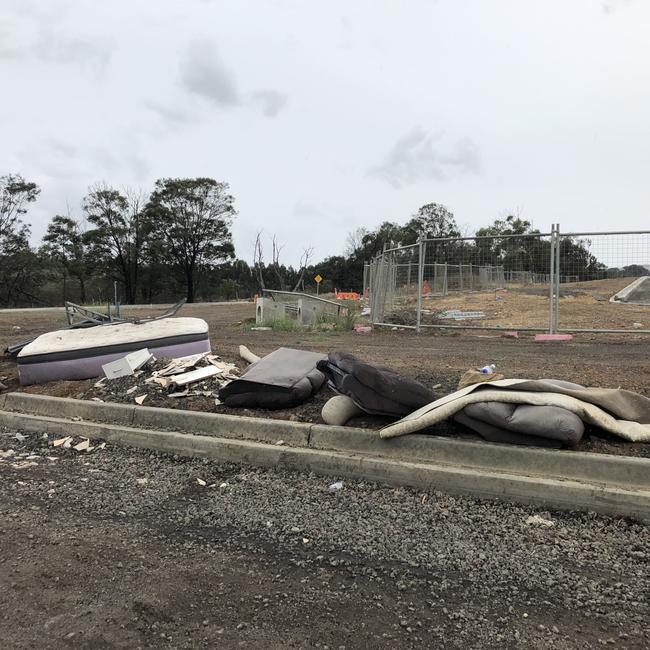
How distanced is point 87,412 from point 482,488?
3802 millimetres

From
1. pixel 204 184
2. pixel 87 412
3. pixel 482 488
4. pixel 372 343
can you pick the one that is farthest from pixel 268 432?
pixel 204 184

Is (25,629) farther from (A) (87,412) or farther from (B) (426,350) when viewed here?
(B) (426,350)

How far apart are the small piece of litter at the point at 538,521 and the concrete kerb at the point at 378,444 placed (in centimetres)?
35

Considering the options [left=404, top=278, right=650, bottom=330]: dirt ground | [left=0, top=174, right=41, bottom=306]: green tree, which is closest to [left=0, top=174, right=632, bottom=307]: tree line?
[left=0, top=174, right=41, bottom=306]: green tree

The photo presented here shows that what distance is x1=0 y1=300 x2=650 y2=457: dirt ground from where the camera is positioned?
4.75 metres

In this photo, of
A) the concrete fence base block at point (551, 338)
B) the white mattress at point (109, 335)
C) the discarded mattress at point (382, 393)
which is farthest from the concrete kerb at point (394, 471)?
the concrete fence base block at point (551, 338)

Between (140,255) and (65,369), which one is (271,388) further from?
(140,255)

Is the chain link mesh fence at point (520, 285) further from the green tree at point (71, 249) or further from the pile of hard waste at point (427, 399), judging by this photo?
the green tree at point (71, 249)

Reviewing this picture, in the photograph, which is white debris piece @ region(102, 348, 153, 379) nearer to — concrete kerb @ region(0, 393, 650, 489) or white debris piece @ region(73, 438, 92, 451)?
concrete kerb @ region(0, 393, 650, 489)

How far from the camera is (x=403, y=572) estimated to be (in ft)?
8.51

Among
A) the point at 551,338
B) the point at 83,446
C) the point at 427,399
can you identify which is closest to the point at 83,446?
the point at 83,446

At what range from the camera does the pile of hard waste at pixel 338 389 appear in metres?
3.58

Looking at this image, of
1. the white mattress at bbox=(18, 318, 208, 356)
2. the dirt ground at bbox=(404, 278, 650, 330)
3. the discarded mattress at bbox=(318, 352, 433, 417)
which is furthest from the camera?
the dirt ground at bbox=(404, 278, 650, 330)

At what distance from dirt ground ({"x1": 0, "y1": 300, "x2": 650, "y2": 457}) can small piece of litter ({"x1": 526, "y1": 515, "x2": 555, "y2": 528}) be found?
0.70 m
